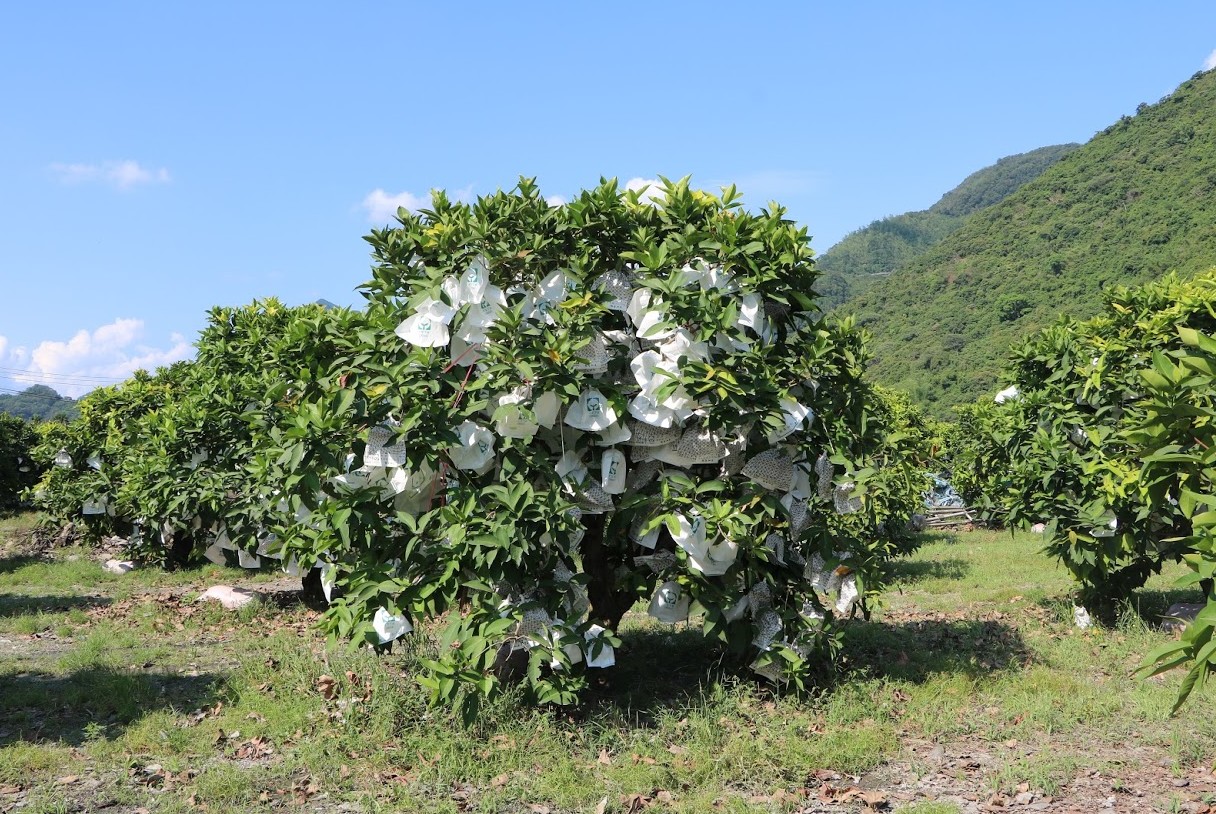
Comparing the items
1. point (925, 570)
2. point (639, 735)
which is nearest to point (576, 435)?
point (639, 735)

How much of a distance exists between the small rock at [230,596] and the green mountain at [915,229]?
7220 centimetres

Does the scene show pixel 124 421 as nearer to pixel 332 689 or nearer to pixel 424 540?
pixel 332 689

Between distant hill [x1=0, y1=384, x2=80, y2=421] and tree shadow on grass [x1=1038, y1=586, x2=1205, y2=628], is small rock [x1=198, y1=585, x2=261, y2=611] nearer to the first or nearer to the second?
tree shadow on grass [x1=1038, y1=586, x2=1205, y2=628]

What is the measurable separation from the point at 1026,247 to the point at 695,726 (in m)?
53.1

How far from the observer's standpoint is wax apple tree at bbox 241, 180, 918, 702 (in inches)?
199

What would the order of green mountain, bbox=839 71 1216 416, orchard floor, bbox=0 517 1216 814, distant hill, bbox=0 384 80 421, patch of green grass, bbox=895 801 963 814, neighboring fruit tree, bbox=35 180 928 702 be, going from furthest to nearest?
1. distant hill, bbox=0 384 80 421
2. green mountain, bbox=839 71 1216 416
3. neighboring fruit tree, bbox=35 180 928 702
4. orchard floor, bbox=0 517 1216 814
5. patch of green grass, bbox=895 801 963 814

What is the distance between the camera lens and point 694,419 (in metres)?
5.54

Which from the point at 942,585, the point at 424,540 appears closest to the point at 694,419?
→ the point at 424,540

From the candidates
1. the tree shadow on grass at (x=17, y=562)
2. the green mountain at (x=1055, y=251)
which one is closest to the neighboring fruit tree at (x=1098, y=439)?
the tree shadow on grass at (x=17, y=562)

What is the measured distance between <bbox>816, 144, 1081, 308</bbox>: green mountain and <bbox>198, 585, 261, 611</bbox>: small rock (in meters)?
72.2

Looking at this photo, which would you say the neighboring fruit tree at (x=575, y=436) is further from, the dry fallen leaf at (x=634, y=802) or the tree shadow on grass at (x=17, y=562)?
the tree shadow on grass at (x=17, y=562)

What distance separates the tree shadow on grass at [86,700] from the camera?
578 centimetres

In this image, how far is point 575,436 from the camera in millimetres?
5500

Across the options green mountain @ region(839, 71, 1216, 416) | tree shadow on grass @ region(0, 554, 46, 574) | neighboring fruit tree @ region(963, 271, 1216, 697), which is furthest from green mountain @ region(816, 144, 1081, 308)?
neighboring fruit tree @ region(963, 271, 1216, 697)
